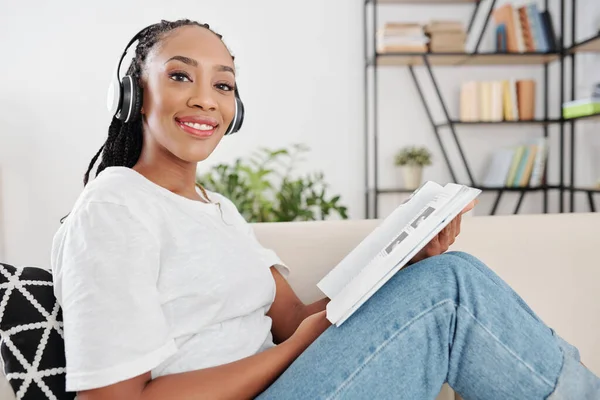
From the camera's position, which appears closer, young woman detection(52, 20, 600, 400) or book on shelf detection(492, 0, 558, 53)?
young woman detection(52, 20, 600, 400)

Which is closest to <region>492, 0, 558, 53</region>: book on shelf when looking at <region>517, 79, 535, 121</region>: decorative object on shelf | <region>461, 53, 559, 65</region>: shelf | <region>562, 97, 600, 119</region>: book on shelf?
<region>461, 53, 559, 65</region>: shelf

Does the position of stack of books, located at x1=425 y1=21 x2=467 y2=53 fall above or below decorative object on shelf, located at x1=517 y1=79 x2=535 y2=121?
above

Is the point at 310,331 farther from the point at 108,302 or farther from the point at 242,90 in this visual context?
the point at 242,90

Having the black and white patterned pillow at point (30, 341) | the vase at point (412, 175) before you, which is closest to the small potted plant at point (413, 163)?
the vase at point (412, 175)

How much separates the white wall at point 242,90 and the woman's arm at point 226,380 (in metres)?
2.50

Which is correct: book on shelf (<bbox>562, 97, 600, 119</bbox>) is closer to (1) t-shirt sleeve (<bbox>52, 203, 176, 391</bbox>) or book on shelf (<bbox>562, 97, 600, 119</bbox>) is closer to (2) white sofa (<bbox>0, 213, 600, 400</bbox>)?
(2) white sofa (<bbox>0, 213, 600, 400</bbox>)

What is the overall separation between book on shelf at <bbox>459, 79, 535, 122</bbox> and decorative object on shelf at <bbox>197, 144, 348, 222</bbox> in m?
0.93

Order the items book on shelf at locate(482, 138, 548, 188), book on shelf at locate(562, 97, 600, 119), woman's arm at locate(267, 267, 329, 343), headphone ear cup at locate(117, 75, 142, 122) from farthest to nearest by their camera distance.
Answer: book on shelf at locate(482, 138, 548, 188) < book on shelf at locate(562, 97, 600, 119) < woman's arm at locate(267, 267, 329, 343) < headphone ear cup at locate(117, 75, 142, 122)

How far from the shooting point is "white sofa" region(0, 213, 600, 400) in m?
1.41

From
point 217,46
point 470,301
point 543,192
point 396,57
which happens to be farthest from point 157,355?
point 543,192

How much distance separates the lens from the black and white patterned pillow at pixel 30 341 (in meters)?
0.90

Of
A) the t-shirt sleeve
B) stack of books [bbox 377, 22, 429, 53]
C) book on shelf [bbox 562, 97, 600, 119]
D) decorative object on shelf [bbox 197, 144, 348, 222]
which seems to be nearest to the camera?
the t-shirt sleeve

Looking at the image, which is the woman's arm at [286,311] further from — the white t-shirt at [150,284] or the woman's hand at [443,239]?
the woman's hand at [443,239]

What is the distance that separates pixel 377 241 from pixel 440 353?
0.27 m
